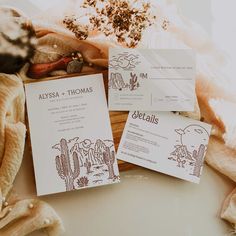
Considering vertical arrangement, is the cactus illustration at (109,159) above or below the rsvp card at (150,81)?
below

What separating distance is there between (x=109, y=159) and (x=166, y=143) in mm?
141

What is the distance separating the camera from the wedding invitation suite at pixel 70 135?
34.1 inches

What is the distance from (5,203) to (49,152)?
0.15 meters

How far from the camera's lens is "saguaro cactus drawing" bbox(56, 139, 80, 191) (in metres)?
0.87

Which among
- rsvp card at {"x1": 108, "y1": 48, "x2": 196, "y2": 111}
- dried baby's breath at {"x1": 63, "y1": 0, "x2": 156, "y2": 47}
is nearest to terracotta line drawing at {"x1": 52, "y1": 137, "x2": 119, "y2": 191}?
rsvp card at {"x1": 108, "y1": 48, "x2": 196, "y2": 111}

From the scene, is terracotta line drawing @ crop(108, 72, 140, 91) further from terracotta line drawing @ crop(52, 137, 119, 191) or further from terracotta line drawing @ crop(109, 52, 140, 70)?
terracotta line drawing @ crop(52, 137, 119, 191)

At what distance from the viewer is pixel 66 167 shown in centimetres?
87

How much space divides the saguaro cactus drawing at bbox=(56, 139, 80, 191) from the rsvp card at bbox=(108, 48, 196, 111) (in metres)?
0.14

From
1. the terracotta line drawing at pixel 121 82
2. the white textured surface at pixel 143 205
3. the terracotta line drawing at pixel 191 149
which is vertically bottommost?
the white textured surface at pixel 143 205

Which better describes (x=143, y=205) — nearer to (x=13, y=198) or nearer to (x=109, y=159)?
(x=109, y=159)

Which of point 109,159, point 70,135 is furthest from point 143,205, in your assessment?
point 70,135

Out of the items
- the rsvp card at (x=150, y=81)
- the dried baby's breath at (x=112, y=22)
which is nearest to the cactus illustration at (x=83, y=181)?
the rsvp card at (x=150, y=81)

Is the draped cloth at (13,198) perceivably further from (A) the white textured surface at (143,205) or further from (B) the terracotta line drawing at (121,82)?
(B) the terracotta line drawing at (121,82)

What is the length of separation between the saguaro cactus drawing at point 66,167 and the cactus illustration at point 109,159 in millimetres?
65
